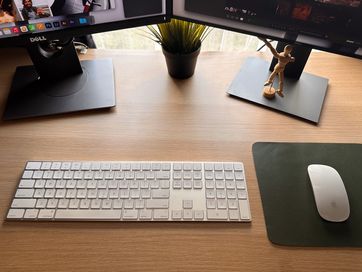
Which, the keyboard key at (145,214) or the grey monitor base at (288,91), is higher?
the grey monitor base at (288,91)

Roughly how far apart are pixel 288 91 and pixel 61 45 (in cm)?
60

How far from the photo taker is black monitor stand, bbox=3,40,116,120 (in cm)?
72

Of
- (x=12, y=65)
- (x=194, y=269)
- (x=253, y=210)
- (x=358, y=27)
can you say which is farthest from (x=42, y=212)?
(x=358, y=27)

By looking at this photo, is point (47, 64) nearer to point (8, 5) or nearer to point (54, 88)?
point (54, 88)

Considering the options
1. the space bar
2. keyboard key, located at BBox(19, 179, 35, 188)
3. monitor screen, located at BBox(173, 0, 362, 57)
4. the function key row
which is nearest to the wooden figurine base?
monitor screen, located at BBox(173, 0, 362, 57)

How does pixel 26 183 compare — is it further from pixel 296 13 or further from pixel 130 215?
pixel 296 13

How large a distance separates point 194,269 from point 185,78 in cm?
51

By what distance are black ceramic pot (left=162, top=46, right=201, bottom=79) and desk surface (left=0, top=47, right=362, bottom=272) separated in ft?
0.08

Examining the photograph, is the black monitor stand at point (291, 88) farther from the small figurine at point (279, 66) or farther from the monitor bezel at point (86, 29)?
the monitor bezel at point (86, 29)

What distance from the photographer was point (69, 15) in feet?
2.09

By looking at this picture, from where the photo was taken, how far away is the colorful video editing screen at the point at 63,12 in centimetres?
60

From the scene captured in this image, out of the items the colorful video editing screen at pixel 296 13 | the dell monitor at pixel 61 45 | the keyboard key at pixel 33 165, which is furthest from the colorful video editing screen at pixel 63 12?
the keyboard key at pixel 33 165

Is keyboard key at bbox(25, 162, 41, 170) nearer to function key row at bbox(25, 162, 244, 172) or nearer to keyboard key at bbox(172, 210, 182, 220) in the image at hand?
function key row at bbox(25, 162, 244, 172)

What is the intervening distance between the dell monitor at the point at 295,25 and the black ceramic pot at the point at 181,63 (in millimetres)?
99
